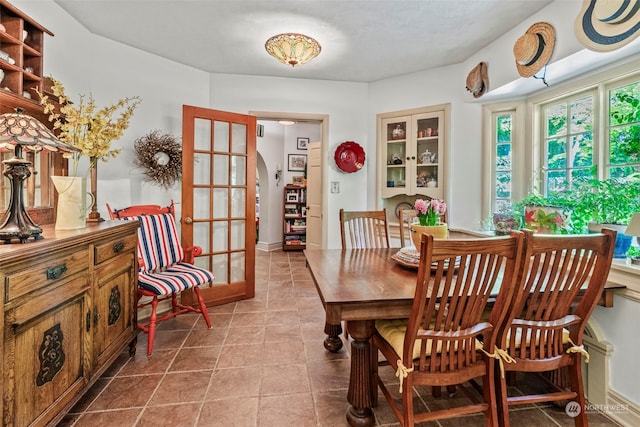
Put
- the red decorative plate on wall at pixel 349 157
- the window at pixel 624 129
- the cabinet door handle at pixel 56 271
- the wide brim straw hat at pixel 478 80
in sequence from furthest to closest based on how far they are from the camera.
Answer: the red decorative plate on wall at pixel 349 157
the wide brim straw hat at pixel 478 80
the window at pixel 624 129
the cabinet door handle at pixel 56 271

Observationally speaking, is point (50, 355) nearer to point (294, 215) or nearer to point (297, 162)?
point (294, 215)

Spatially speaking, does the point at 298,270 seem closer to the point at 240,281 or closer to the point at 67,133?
the point at 240,281

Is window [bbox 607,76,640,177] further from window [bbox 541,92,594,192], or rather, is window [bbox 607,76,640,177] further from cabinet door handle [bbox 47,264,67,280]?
cabinet door handle [bbox 47,264,67,280]

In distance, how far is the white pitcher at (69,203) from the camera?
5.98 ft

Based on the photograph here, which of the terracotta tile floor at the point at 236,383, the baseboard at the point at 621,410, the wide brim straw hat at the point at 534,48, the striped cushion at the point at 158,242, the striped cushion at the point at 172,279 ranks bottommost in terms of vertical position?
the terracotta tile floor at the point at 236,383

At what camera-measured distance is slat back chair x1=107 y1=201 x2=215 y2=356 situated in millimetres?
2438

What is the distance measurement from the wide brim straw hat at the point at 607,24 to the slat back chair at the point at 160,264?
3.24m

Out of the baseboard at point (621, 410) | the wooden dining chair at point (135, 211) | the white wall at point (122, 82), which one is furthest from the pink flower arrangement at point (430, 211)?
the white wall at point (122, 82)

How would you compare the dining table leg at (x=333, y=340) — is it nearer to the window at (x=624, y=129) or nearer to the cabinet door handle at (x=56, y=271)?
the cabinet door handle at (x=56, y=271)

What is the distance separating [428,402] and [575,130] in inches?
94.9

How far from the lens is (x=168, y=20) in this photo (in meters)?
2.63

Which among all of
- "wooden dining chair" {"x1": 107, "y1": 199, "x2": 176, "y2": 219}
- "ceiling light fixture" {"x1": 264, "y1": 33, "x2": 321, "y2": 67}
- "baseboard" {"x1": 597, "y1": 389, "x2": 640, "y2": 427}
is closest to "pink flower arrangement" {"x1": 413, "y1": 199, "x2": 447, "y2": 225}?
"baseboard" {"x1": 597, "y1": 389, "x2": 640, "y2": 427}

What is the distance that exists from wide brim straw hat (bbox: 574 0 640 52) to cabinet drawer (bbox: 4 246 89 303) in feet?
10.5

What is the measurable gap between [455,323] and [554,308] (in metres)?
0.51
